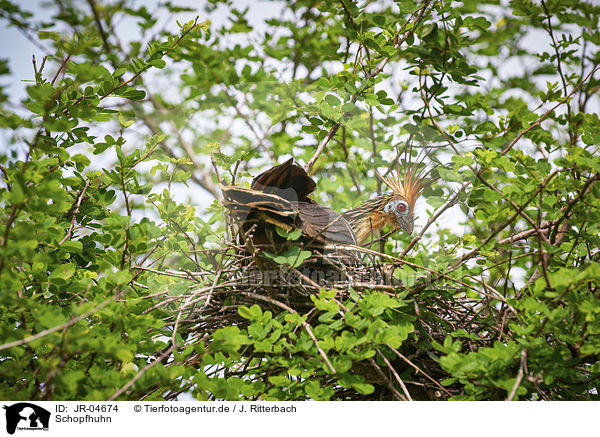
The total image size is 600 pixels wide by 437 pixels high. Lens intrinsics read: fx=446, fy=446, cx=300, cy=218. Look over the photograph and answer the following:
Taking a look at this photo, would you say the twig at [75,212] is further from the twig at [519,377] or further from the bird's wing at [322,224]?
the twig at [519,377]

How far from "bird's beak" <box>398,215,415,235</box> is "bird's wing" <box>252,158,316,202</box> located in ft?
1.23

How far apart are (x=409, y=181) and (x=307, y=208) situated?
0.46 meters

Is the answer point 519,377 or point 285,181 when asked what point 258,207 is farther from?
point 519,377

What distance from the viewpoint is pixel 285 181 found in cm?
114

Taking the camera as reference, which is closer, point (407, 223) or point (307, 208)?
point (307, 208)

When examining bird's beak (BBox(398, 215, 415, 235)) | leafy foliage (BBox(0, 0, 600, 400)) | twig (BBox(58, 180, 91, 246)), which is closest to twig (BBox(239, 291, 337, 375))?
leafy foliage (BBox(0, 0, 600, 400))

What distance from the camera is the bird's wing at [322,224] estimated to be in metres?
1.09

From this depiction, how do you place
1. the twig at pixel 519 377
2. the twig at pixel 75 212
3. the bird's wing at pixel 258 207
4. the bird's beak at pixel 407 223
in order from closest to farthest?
the twig at pixel 519 377
the bird's wing at pixel 258 207
the twig at pixel 75 212
the bird's beak at pixel 407 223
